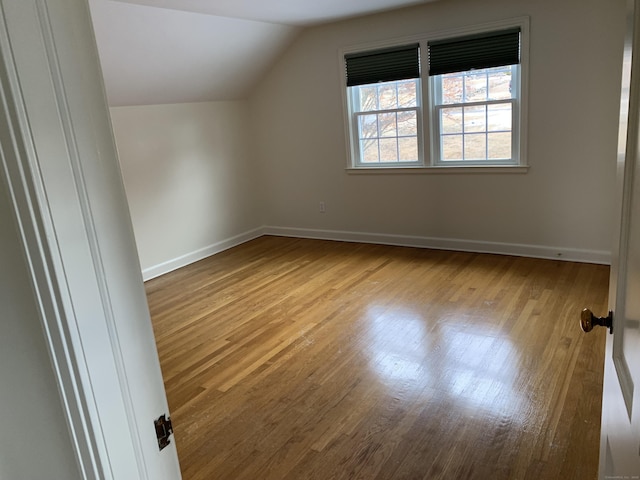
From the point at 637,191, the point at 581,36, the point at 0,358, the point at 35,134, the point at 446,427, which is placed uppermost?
the point at 581,36

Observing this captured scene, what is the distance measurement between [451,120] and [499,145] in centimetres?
50

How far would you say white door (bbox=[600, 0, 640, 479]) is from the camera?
2.78ft

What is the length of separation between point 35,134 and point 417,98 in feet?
14.2

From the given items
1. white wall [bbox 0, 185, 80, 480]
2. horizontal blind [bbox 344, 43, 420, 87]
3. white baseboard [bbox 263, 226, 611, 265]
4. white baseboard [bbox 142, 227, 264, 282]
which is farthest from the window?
white wall [bbox 0, 185, 80, 480]

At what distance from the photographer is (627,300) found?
959 millimetres

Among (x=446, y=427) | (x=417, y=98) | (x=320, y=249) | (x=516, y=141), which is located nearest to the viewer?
(x=446, y=427)

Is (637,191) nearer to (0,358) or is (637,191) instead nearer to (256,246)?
(0,358)

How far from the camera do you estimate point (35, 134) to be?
701 mm

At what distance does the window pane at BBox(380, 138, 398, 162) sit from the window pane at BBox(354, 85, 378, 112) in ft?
1.18

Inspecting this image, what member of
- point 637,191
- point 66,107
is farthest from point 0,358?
point 637,191

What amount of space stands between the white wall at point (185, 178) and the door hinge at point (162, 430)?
382 centimetres

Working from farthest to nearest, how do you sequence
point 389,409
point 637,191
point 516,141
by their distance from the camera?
point 516,141 < point 389,409 < point 637,191

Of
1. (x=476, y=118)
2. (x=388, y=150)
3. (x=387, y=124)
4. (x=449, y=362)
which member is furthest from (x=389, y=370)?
(x=387, y=124)

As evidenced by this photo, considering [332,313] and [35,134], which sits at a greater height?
[35,134]
